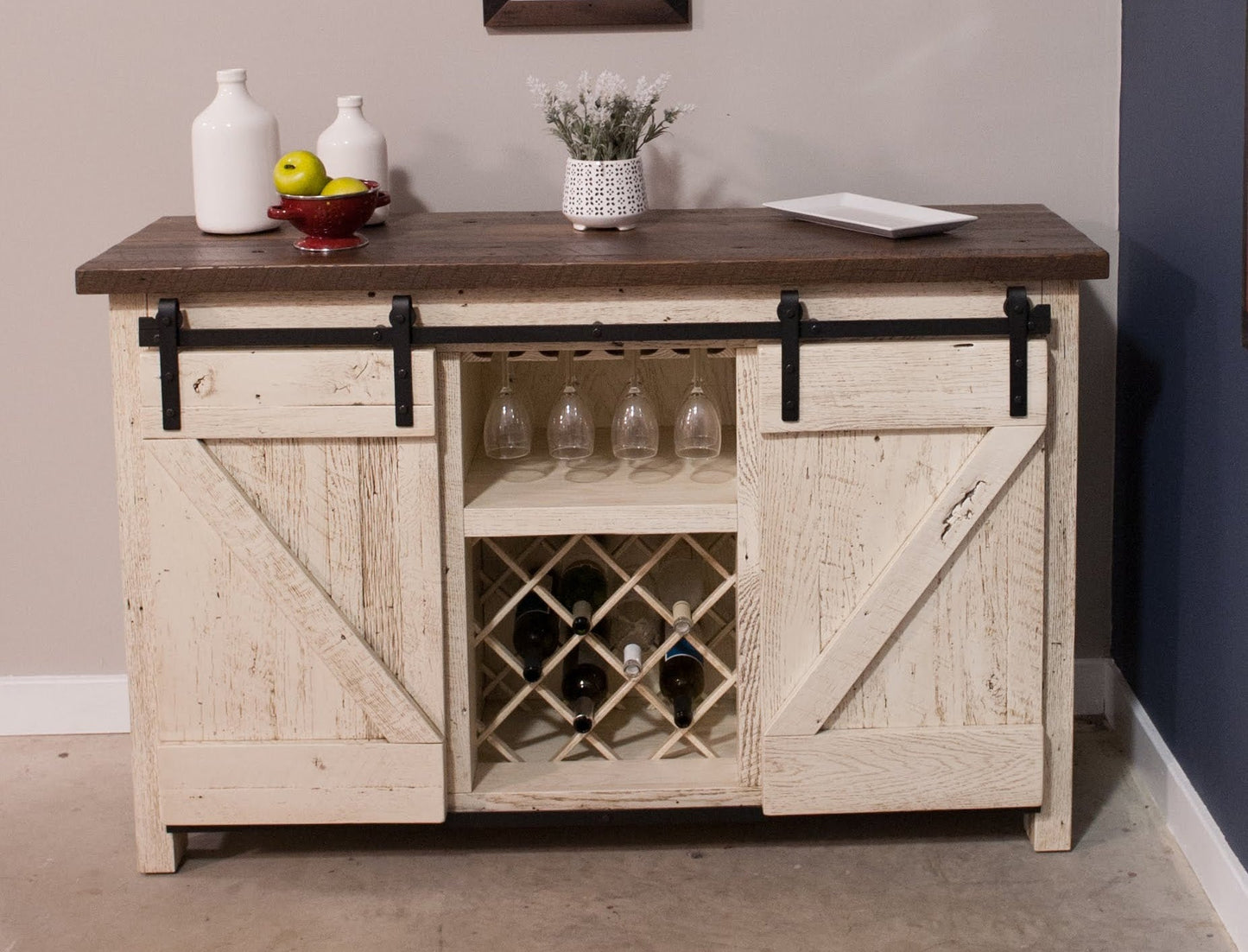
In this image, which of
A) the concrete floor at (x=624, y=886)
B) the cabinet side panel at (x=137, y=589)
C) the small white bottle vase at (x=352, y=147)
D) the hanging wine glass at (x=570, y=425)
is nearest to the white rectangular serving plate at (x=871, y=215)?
the hanging wine glass at (x=570, y=425)

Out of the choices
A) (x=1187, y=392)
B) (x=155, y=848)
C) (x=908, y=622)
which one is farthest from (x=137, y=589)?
(x=1187, y=392)

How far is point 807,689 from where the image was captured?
280 centimetres

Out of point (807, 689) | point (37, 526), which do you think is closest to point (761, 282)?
point (807, 689)

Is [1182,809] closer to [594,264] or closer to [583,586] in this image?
[583,586]

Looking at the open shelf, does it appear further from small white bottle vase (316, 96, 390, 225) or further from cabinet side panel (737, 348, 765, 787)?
small white bottle vase (316, 96, 390, 225)

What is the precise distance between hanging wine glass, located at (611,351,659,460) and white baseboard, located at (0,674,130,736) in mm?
1375

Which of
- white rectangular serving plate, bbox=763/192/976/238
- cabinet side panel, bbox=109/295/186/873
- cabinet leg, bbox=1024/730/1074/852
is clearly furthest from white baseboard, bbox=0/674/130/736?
cabinet leg, bbox=1024/730/1074/852

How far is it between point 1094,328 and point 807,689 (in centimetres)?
113

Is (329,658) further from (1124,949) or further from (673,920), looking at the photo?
(1124,949)

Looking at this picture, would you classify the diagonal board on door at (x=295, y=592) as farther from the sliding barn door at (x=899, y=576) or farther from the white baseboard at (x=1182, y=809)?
the white baseboard at (x=1182, y=809)

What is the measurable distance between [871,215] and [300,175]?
3.48 ft

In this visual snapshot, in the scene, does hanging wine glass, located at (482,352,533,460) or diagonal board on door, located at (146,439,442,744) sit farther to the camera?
hanging wine glass, located at (482,352,533,460)

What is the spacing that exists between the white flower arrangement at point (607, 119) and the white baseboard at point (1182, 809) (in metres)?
1.55

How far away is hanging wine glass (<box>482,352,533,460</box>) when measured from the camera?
2990 mm
